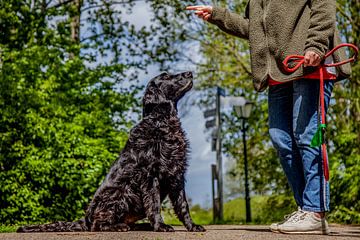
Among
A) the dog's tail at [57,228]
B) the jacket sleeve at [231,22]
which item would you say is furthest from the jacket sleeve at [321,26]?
the dog's tail at [57,228]

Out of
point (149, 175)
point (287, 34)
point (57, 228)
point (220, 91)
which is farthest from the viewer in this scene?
point (220, 91)

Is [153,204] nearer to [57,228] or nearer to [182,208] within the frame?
[182,208]

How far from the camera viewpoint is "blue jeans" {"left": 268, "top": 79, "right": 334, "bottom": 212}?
4.61 metres

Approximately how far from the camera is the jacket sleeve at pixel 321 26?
14.8 ft

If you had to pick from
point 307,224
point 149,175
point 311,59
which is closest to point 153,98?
point 149,175

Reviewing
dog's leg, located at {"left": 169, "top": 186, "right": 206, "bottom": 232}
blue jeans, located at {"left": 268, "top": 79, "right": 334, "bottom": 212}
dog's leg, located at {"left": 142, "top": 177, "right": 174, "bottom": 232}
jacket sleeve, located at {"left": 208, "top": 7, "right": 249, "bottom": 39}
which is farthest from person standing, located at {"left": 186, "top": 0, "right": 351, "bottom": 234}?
dog's leg, located at {"left": 142, "top": 177, "right": 174, "bottom": 232}

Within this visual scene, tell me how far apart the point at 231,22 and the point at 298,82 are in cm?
87

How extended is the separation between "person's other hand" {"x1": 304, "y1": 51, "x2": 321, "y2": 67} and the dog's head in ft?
4.09

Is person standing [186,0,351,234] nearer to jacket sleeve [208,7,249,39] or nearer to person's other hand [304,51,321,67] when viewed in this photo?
person's other hand [304,51,321,67]

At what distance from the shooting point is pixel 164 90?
5344 millimetres

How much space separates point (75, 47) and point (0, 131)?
2670mm

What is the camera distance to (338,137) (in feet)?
39.0

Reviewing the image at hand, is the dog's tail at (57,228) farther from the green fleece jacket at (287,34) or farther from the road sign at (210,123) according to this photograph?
the road sign at (210,123)

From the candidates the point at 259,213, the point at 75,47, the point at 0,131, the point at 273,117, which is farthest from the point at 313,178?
the point at 259,213
